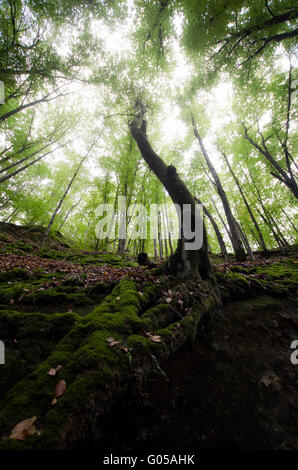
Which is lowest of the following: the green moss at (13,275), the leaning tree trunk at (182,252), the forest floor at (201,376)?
the forest floor at (201,376)

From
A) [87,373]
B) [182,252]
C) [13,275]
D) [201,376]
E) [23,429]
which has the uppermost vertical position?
[182,252]

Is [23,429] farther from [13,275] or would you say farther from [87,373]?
[13,275]

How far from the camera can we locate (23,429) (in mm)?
1065

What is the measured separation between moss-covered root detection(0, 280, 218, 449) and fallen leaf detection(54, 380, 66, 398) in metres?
0.02

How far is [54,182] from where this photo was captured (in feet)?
54.4

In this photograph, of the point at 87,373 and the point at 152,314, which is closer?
the point at 87,373

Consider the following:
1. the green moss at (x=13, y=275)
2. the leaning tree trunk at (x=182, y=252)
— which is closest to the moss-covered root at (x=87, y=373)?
the leaning tree trunk at (x=182, y=252)

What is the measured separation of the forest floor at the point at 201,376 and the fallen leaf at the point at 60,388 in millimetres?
348

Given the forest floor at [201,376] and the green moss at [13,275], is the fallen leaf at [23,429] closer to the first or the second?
the forest floor at [201,376]

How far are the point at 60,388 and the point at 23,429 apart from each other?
0.33 metres

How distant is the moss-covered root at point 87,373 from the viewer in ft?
3.66

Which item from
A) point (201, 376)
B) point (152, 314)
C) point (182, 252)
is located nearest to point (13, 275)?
point (152, 314)

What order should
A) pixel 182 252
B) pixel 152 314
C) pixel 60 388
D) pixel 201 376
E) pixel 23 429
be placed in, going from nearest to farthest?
pixel 23 429
pixel 60 388
pixel 201 376
pixel 152 314
pixel 182 252
